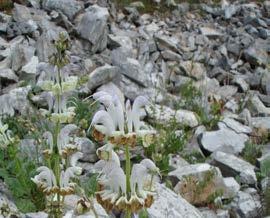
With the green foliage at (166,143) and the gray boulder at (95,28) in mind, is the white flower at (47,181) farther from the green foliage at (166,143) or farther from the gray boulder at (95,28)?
the gray boulder at (95,28)

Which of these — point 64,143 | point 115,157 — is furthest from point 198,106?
point 115,157

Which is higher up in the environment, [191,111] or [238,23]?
[191,111]

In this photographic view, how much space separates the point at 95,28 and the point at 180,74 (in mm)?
1707

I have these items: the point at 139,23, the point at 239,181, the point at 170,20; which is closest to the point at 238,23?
the point at 170,20

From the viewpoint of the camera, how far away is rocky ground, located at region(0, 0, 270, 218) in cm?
670

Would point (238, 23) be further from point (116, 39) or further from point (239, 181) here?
point (239, 181)

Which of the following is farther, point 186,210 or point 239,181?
point 239,181

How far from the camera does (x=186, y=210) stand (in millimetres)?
5660

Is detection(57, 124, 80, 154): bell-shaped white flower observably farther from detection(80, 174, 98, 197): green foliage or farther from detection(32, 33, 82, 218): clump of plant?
detection(80, 174, 98, 197): green foliage

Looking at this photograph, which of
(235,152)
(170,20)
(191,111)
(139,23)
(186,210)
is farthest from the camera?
(170,20)

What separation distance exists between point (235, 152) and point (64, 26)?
444cm

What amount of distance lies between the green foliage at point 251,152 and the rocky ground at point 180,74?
0.03 m

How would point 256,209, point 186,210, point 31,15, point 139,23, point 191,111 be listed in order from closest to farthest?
point 186,210 → point 256,209 → point 191,111 → point 31,15 → point 139,23

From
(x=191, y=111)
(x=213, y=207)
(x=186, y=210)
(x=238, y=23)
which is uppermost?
(x=186, y=210)
